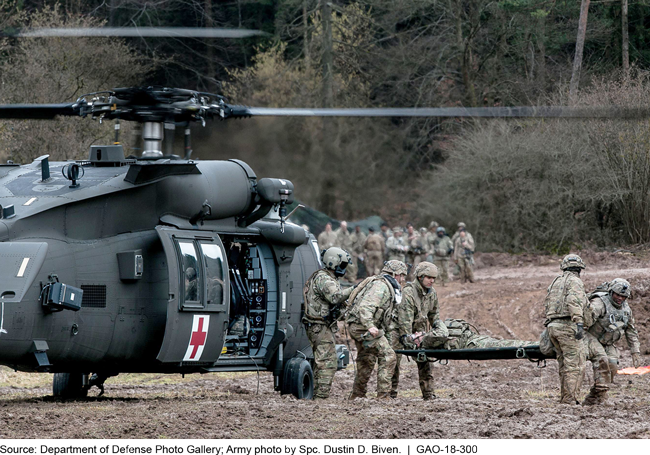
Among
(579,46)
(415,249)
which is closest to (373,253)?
(415,249)

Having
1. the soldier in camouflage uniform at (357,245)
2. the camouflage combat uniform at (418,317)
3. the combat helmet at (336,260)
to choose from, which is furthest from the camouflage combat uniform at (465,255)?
the combat helmet at (336,260)

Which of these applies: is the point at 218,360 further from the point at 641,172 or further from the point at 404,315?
the point at 641,172

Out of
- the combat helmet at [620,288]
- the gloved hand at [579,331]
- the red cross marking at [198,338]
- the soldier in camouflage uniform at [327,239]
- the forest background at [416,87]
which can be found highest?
the forest background at [416,87]

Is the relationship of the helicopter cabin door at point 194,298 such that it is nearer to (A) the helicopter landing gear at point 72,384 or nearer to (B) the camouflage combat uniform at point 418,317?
(A) the helicopter landing gear at point 72,384

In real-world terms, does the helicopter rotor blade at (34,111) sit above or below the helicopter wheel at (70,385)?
above

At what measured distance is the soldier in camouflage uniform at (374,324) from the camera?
10898 millimetres

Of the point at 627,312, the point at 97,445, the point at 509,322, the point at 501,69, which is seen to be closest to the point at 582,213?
the point at 501,69

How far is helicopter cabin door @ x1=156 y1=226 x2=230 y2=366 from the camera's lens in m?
9.78

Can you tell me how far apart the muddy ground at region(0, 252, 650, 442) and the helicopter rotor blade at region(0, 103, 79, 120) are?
2.93 meters

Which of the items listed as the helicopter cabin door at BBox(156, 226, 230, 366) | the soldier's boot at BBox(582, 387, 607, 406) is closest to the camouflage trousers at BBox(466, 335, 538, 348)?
the soldier's boot at BBox(582, 387, 607, 406)

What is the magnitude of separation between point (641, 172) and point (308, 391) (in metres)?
18.5

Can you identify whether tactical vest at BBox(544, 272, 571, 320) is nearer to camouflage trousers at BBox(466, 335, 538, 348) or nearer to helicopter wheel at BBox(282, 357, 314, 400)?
camouflage trousers at BBox(466, 335, 538, 348)

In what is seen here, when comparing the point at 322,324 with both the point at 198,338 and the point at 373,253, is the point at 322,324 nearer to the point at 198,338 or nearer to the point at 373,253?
the point at 198,338

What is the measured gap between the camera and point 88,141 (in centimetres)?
2072
